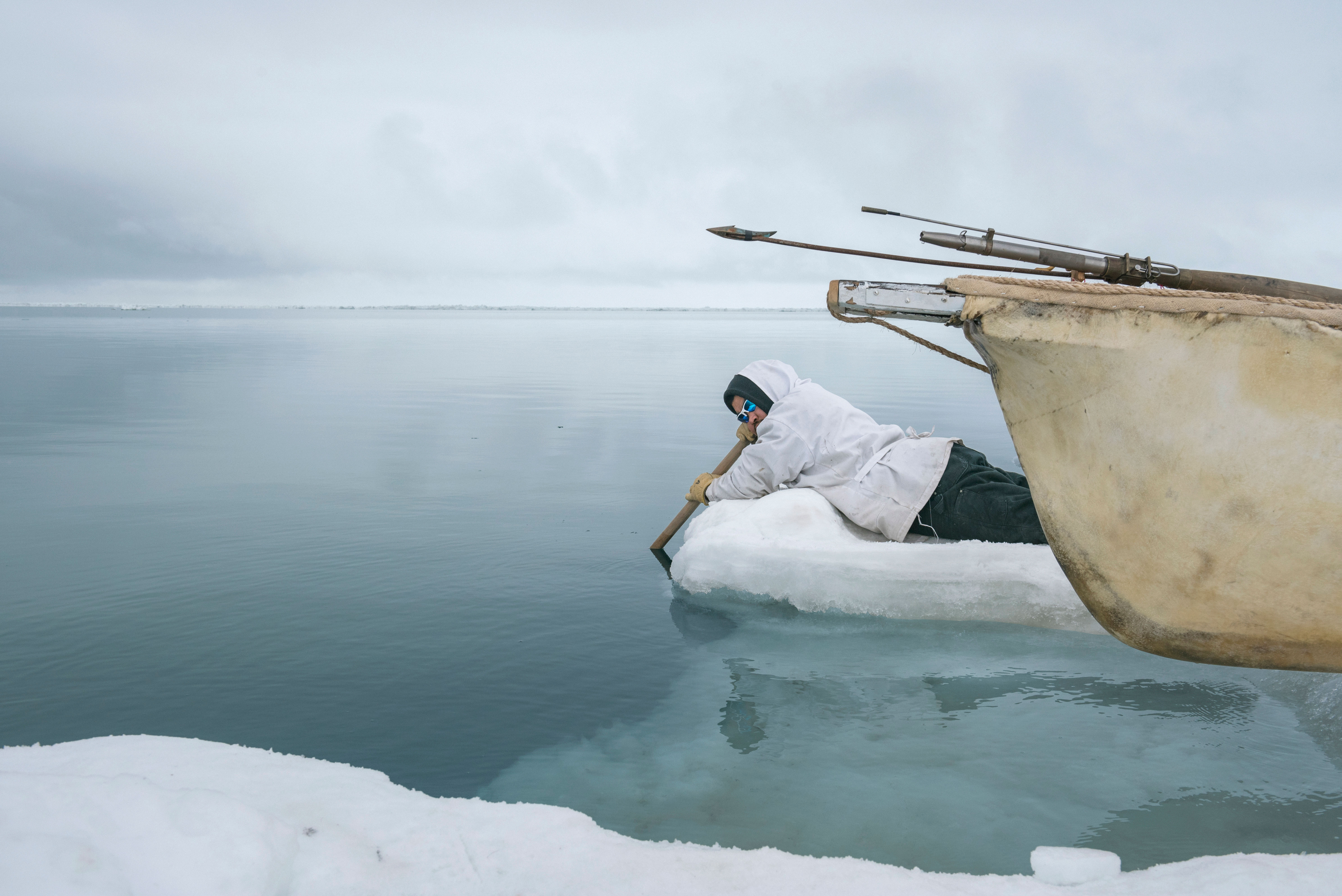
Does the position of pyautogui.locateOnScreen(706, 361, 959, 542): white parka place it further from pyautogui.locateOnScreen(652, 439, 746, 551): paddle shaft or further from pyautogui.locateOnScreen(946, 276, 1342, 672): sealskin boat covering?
pyautogui.locateOnScreen(946, 276, 1342, 672): sealskin boat covering

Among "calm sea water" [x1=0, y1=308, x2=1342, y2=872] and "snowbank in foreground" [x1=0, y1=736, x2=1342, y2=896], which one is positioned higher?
"snowbank in foreground" [x1=0, y1=736, x2=1342, y2=896]

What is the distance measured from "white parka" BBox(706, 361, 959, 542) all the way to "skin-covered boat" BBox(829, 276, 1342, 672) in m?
1.37

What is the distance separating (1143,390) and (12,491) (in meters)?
8.27

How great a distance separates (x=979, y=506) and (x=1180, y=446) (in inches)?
64.4

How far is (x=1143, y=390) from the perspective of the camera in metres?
2.74

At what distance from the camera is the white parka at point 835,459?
4492mm

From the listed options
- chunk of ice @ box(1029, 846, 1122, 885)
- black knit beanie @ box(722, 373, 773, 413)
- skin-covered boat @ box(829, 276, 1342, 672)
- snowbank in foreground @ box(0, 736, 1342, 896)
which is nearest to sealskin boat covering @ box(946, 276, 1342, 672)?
skin-covered boat @ box(829, 276, 1342, 672)

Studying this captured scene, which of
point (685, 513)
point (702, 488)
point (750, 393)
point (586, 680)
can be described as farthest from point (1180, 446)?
point (685, 513)

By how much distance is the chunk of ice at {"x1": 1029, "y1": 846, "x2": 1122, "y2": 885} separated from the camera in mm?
2072

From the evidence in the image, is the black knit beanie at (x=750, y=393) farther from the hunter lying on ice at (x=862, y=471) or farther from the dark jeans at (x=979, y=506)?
the dark jeans at (x=979, y=506)

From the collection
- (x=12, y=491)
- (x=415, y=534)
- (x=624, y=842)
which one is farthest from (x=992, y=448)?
(x=12, y=491)

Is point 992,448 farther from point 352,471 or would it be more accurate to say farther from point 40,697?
point 40,697

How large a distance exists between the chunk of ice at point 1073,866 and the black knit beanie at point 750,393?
10.3 ft

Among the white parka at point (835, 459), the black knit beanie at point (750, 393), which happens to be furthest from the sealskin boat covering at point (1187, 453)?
the black knit beanie at point (750, 393)
